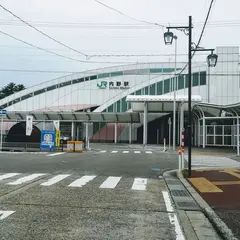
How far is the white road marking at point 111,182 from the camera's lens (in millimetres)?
12047

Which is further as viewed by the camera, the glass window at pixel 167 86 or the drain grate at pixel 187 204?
the glass window at pixel 167 86

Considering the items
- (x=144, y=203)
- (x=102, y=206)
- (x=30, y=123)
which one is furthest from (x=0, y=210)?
(x=30, y=123)

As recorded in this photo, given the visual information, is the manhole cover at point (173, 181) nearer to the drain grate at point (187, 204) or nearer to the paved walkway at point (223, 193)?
the paved walkway at point (223, 193)

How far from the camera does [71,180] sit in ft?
43.9

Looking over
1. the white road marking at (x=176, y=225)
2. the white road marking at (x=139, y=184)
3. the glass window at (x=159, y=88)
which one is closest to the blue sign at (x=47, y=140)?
the white road marking at (x=139, y=184)

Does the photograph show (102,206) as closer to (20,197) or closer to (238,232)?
(20,197)

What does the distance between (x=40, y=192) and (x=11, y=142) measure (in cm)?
2414

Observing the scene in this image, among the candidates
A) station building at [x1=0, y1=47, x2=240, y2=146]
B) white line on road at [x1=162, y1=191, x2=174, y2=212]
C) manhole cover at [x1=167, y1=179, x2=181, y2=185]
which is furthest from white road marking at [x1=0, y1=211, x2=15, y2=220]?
station building at [x1=0, y1=47, x2=240, y2=146]

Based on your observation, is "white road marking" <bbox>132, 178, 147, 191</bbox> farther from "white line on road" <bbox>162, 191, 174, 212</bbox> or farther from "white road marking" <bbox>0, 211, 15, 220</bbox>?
"white road marking" <bbox>0, 211, 15, 220</bbox>

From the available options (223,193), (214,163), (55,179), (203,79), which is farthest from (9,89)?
(223,193)

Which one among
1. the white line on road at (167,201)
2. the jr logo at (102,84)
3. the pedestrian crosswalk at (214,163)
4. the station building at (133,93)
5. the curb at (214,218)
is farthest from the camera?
the jr logo at (102,84)

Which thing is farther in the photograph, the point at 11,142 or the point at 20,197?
the point at 11,142

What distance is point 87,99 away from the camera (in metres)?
67.9

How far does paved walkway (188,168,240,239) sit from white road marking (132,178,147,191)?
1.64 meters
